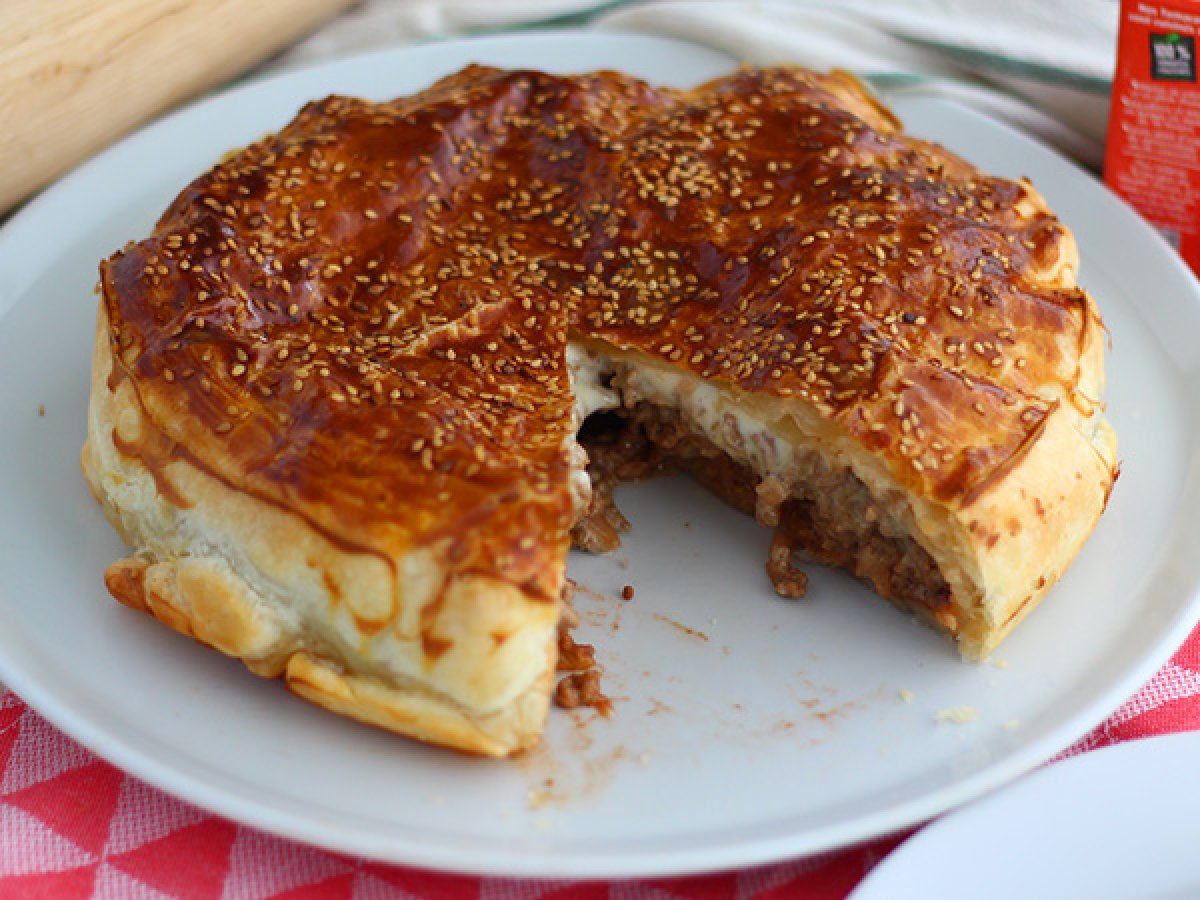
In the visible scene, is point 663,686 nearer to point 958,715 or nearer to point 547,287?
point 958,715

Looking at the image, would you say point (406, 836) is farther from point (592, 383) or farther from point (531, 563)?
point (592, 383)

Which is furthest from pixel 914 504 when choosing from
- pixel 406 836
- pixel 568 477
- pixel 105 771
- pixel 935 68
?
pixel 935 68

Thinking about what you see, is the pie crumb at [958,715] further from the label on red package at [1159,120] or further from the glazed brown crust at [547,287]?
the label on red package at [1159,120]

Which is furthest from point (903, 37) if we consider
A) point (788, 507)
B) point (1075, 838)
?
point (1075, 838)

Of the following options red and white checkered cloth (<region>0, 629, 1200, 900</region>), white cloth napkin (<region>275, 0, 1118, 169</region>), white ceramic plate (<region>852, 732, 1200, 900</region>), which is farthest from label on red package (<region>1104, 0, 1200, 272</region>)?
red and white checkered cloth (<region>0, 629, 1200, 900</region>)

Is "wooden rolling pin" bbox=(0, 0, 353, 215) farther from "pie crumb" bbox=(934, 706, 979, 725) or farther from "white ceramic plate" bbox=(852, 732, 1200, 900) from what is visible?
"white ceramic plate" bbox=(852, 732, 1200, 900)

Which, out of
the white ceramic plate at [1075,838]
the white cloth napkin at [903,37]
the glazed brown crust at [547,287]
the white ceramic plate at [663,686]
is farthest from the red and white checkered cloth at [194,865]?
the white cloth napkin at [903,37]
